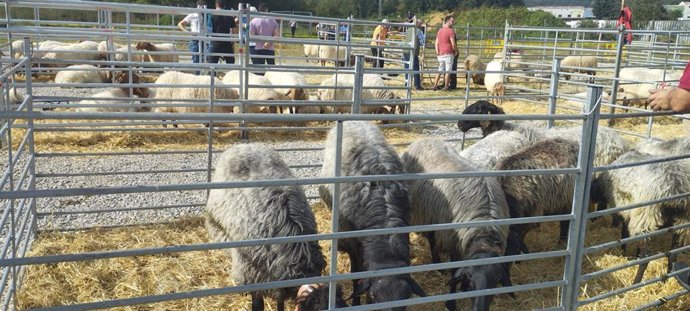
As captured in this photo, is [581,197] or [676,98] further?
[676,98]

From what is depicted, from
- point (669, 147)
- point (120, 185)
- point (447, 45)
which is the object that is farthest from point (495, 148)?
point (447, 45)

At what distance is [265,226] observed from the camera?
4191 millimetres

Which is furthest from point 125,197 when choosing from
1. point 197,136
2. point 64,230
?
point 197,136

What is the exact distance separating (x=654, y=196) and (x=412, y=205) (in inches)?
89.9

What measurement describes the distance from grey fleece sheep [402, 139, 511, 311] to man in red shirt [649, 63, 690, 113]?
4.96 feet

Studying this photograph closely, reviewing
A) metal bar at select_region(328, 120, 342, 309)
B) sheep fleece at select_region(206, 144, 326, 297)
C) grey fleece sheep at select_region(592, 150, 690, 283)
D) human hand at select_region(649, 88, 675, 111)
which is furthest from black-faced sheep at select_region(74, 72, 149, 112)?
human hand at select_region(649, 88, 675, 111)

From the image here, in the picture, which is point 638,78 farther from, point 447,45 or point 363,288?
point 363,288

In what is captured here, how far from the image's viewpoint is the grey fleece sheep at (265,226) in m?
3.96

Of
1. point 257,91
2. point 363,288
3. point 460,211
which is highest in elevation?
point 257,91

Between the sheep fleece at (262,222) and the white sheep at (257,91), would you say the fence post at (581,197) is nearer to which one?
the sheep fleece at (262,222)

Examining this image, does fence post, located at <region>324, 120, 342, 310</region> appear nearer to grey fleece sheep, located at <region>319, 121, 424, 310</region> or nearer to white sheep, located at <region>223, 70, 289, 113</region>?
grey fleece sheep, located at <region>319, 121, 424, 310</region>

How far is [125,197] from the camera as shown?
6.61 metres

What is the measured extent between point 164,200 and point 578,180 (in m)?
4.89

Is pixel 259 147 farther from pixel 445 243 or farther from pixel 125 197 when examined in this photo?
pixel 125 197
